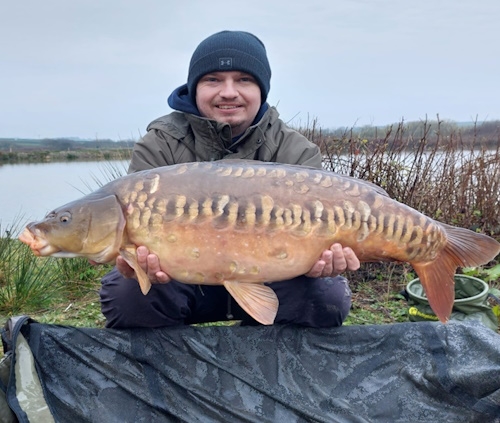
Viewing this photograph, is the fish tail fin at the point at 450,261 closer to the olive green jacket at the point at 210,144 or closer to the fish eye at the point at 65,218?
the olive green jacket at the point at 210,144

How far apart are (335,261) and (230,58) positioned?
26.7 inches

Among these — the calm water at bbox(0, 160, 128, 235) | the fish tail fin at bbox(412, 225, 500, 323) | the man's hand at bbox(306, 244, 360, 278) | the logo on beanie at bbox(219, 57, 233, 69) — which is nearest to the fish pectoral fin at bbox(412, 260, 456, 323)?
the fish tail fin at bbox(412, 225, 500, 323)

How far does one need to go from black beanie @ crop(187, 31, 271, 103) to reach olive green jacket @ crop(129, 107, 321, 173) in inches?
4.4

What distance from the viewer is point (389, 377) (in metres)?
1.49

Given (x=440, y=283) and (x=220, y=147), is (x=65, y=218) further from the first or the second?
(x=440, y=283)

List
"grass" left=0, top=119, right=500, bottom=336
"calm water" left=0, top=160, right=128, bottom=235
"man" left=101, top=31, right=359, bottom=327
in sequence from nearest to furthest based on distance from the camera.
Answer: "man" left=101, top=31, right=359, bottom=327 < "grass" left=0, top=119, right=500, bottom=336 < "calm water" left=0, top=160, right=128, bottom=235

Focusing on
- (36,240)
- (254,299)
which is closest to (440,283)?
(254,299)

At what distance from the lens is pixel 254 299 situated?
1.30 meters

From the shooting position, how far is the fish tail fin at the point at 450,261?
1.35 metres

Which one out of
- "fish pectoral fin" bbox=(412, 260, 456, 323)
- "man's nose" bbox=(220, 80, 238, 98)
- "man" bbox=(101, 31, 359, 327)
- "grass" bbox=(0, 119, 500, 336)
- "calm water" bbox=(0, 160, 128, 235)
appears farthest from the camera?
"calm water" bbox=(0, 160, 128, 235)

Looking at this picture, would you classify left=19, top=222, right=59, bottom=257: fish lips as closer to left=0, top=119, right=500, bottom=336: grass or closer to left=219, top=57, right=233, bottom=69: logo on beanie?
left=219, top=57, right=233, bottom=69: logo on beanie

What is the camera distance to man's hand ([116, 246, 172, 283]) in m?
1.26

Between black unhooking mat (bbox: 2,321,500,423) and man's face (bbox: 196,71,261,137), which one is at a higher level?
man's face (bbox: 196,71,261,137)

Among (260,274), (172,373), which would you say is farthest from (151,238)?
(172,373)
